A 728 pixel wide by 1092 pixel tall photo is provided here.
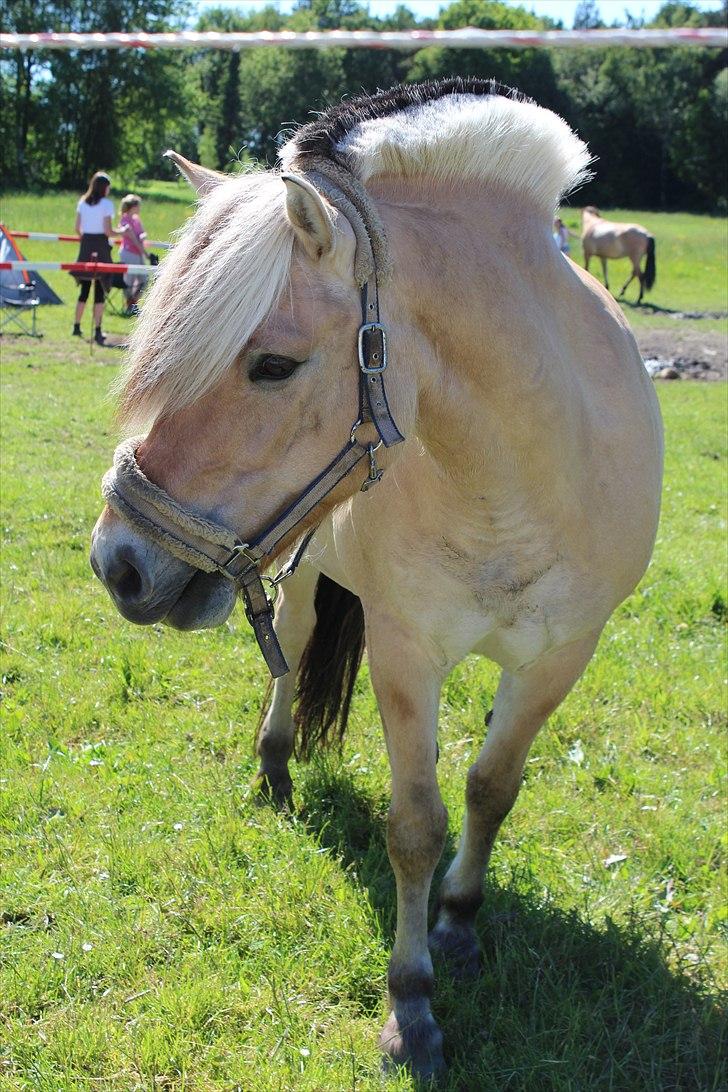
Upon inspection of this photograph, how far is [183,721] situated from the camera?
3924 millimetres

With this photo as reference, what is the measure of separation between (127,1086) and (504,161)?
2.37 m

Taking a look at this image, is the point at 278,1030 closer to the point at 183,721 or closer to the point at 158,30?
the point at 183,721

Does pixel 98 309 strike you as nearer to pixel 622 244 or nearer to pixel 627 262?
pixel 622 244

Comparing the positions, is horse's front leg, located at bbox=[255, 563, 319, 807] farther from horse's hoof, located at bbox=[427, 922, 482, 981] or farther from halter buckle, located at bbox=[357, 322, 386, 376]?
halter buckle, located at bbox=[357, 322, 386, 376]

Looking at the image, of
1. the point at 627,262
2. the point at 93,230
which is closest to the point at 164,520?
the point at 93,230

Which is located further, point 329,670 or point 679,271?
point 679,271

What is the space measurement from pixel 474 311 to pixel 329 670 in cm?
183

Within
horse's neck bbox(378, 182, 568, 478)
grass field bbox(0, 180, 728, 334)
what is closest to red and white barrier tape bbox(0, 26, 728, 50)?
horse's neck bbox(378, 182, 568, 478)

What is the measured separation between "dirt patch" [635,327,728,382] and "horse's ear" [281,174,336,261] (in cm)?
1118

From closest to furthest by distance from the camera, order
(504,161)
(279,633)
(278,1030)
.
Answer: (504,161), (278,1030), (279,633)

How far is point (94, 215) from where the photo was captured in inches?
517

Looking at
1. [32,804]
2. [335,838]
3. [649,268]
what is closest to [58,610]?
[32,804]

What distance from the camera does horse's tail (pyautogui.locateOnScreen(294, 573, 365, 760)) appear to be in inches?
142

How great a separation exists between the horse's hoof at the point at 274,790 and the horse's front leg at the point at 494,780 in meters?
0.77
